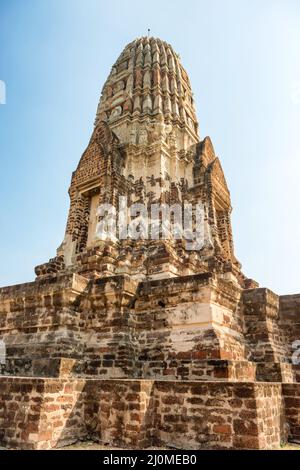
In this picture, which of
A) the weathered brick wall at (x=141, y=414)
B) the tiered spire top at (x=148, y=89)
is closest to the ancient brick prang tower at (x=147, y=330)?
the weathered brick wall at (x=141, y=414)

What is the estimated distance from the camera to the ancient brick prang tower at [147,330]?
4414mm

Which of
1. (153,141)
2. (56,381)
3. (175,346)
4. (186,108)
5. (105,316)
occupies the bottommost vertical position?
(56,381)

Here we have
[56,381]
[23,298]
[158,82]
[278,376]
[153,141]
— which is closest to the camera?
[56,381]

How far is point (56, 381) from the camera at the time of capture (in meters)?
4.54

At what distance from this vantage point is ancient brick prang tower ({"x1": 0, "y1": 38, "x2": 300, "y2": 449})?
174 inches

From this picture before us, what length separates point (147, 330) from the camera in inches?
264

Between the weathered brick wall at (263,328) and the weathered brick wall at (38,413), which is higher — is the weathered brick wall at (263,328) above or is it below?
above

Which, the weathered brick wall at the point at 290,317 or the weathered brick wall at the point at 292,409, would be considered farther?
the weathered brick wall at the point at 290,317

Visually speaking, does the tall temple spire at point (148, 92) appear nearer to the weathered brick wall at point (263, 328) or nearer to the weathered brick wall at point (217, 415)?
the weathered brick wall at point (263, 328)

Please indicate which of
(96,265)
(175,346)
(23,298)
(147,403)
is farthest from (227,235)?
(147,403)

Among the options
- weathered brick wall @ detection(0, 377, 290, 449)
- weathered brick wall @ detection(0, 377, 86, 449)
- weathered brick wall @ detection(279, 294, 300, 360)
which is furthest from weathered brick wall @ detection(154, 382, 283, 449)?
weathered brick wall @ detection(279, 294, 300, 360)

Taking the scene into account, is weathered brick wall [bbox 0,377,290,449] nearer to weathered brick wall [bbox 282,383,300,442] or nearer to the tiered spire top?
weathered brick wall [bbox 282,383,300,442]
